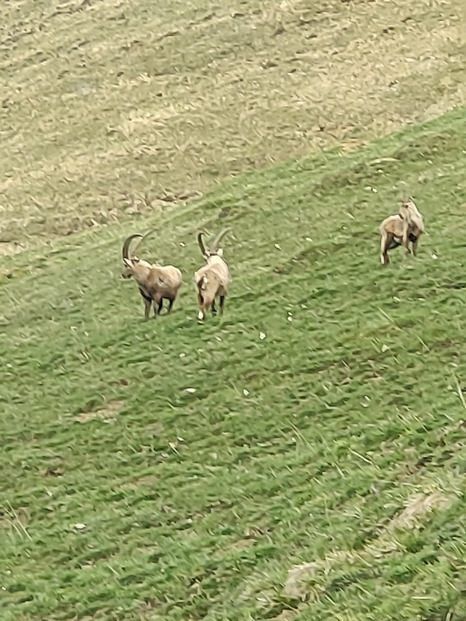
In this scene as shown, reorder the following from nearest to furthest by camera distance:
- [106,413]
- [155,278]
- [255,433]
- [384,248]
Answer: [255,433], [106,413], [155,278], [384,248]

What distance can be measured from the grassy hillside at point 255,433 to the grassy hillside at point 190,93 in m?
8.45

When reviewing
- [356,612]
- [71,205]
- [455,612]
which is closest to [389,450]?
[356,612]

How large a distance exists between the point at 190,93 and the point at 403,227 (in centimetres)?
2240

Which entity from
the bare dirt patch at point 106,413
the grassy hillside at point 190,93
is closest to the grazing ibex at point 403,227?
the bare dirt patch at point 106,413

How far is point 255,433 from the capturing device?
1240cm

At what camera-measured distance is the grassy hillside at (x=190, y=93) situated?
1191 inches

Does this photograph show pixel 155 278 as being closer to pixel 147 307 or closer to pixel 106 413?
pixel 147 307

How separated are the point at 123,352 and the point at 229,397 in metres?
3.14

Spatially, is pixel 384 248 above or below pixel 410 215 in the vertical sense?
below

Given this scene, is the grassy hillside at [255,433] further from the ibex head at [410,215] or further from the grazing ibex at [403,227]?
the ibex head at [410,215]

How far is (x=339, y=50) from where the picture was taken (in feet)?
123

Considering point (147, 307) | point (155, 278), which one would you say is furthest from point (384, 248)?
point (147, 307)

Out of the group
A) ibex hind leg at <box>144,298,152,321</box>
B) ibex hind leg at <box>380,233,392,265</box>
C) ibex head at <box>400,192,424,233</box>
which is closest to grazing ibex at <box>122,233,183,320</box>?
ibex hind leg at <box>144,298,152,321</box>

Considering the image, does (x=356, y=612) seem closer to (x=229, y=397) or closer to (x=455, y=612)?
(x=455, y=612)
